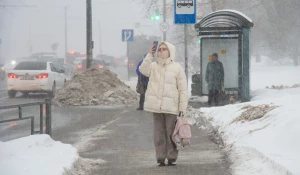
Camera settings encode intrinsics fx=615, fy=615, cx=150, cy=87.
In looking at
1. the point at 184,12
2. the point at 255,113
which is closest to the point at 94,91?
the point at 184,12

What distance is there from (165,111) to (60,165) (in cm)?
165

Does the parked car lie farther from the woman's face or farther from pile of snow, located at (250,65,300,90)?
the woman's face

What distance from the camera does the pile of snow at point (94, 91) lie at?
69.5 feet

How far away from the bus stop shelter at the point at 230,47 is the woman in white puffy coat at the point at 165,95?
29.2ft

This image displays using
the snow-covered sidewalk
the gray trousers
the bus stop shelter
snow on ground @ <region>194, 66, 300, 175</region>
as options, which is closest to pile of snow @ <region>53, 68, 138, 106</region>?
the bus stop shelter

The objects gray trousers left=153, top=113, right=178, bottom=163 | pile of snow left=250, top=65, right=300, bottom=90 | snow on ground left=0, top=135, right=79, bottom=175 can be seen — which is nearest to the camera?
snow on ground left=0, top=135, right=79, bottom=175

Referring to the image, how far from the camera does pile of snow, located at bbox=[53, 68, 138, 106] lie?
21172 mm

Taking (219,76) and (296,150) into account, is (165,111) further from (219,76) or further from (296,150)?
(219,76)

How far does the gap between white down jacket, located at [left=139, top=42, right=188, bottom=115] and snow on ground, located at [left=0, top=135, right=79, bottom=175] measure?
138 cm

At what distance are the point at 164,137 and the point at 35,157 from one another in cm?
188

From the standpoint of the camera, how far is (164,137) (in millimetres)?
8734

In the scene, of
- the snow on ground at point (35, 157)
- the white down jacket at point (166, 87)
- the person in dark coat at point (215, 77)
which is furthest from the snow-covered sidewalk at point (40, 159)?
the person in dark coat at point (215, 77)

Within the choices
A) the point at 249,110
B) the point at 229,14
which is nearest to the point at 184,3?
the point at 229,14

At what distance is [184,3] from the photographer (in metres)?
16.5
